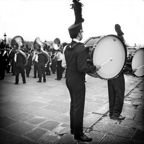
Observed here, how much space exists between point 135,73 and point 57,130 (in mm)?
2075

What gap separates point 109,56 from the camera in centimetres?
297

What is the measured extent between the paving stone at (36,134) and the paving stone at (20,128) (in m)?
0.12

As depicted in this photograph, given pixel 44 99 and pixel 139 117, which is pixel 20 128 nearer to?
pixel 44 99

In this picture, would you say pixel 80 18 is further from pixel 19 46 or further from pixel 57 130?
pixel 19 46

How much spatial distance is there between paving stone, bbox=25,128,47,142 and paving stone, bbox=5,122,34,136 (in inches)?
4.9

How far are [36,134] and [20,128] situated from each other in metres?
0.45

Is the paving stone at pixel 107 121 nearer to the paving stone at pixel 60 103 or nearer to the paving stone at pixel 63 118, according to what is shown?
the paving stone at pixel 63 118

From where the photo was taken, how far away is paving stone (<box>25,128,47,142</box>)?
2834 mm

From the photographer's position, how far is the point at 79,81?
2646 mm

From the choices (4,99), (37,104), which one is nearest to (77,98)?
(37,104)

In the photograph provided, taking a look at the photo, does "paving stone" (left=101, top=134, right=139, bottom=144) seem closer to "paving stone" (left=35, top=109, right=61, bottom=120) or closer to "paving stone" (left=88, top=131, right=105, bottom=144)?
"paving stone" (left=88, top=131, right=105, bottom=144)

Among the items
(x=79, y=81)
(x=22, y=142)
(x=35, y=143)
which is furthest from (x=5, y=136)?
(x=79, y=81)

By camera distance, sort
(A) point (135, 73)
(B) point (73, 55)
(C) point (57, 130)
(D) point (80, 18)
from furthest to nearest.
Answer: (A) point (135, 73) < (C) point (57, 130) < (D) point (80, 18) < (B) point (73, 55)

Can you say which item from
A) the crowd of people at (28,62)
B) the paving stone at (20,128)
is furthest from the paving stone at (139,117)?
the crowd of people at (28,62)
